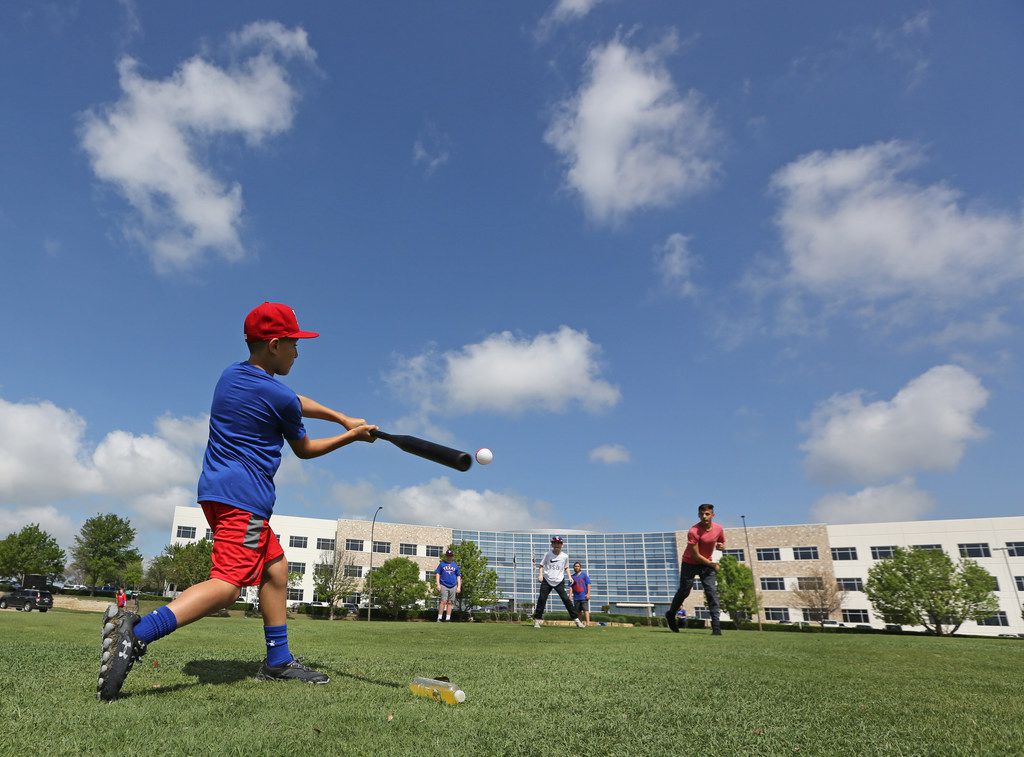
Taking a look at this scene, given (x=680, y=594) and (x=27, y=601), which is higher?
(x=680, y=594)

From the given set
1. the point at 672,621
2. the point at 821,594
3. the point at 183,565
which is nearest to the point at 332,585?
the point at 183,565

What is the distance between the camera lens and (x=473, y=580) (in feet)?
199

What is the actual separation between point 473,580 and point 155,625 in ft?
199

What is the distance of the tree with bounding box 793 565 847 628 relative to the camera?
7056cm

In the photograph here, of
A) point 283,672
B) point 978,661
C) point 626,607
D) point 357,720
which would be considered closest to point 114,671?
point 283,672

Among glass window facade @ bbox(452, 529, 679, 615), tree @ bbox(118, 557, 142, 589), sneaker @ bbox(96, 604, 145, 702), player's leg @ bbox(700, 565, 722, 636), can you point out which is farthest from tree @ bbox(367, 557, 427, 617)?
sneaker @ bbox(96, 604, 145, 702)

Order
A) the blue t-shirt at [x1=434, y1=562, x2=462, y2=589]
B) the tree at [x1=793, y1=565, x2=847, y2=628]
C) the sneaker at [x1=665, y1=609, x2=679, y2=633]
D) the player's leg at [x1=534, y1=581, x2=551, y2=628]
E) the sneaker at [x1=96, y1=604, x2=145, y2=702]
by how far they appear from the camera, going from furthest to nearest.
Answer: the tree at [x1=793, y1=565, x2=847, y2=628] < the blue t-shirt at [x1=434, y1=562, x2=462, y2=589] < the player's leg at [x1=534, y1=581, x2=551, y2=628] < the sneaker at [x1=665, y1=609, x2=679, y2=633] < the sneaker at [x1=96, y1=604, x2=145, y2=702]

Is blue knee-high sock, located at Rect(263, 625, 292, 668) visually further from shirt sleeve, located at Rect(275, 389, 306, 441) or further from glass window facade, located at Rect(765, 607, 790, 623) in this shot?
glass window facade, located at Rect(765, 607, 790, 623)

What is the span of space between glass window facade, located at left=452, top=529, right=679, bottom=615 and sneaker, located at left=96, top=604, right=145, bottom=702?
95921 millimetres

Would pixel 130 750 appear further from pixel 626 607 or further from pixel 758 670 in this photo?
pixel 626 607

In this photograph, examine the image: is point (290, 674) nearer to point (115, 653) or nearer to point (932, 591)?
point (115, 653)

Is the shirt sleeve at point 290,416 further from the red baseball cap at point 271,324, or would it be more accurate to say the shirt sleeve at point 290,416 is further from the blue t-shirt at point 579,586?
the blue t-shirt at point 579,586

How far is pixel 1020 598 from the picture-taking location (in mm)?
65812

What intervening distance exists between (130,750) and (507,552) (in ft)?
358
